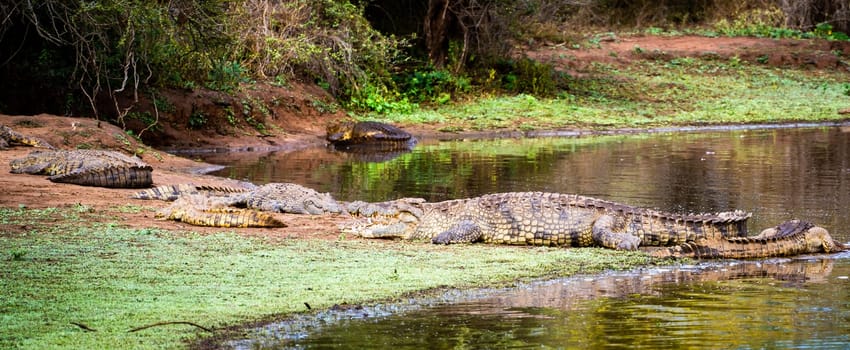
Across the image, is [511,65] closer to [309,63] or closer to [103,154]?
[309,63]

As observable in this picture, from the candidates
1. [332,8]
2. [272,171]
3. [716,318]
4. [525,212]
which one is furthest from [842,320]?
[332,8]

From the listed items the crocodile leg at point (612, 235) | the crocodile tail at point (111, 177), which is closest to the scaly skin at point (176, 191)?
the crocodile tail at point (111, 177)

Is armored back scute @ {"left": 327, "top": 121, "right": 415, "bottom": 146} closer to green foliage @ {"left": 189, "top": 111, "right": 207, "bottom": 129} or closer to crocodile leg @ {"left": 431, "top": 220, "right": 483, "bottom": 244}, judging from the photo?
green foliage @ {"left": 189, "top": 111, "right": 207, "bottom": 129}

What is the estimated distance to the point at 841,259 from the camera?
9406 millimetres

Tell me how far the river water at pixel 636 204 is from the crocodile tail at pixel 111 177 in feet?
8.00

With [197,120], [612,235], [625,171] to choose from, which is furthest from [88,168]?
[197,120]

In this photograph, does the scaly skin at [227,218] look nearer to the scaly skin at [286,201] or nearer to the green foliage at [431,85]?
the scaly skin at [286,201]

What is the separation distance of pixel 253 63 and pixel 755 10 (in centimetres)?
2021

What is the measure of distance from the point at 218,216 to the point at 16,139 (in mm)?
6483

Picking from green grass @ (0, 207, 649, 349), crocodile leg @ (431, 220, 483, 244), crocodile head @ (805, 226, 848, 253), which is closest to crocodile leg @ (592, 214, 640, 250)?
green grass @ (0, 207, 649, 349)

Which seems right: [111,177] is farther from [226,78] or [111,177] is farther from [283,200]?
[226,78]

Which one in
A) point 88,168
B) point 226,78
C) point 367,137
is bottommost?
point 367,137

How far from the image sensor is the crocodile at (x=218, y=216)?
1070 centimetres

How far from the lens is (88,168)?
13.5 m
